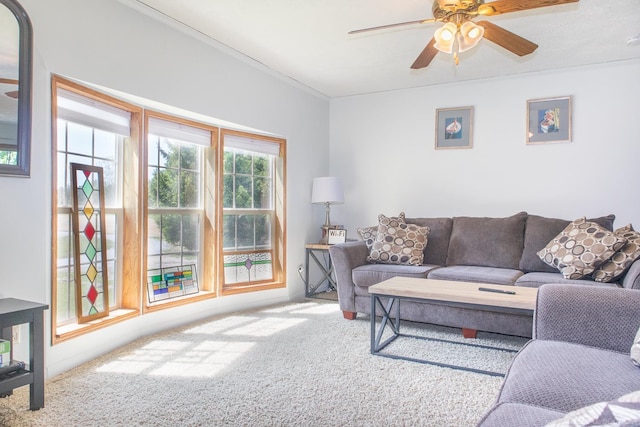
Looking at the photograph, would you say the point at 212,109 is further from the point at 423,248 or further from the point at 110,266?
the point at 423,248

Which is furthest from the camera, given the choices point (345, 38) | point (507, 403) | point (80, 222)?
point (345, 38)

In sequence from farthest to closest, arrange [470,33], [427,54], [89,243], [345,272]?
[345,272]
[89,243]
[427,54]
[470,33]

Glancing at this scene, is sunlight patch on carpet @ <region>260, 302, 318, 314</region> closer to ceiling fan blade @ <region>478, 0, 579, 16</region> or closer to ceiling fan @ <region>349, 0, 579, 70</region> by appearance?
ceiling fan @ <region>349, 0, 579, 70</region>

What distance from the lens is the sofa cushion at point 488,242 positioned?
3.68 m

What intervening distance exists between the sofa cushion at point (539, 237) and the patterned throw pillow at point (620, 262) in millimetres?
481

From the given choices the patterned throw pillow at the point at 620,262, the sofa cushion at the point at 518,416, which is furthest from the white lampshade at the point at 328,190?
the sofa cushion at the point at 518,416

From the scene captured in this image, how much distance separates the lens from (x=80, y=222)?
9.18 feet

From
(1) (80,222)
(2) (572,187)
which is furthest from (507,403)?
(2) (572,187)

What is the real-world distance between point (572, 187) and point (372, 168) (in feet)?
6.75

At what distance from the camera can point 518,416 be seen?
1.10 metres

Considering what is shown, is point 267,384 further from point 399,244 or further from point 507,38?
point 507,38

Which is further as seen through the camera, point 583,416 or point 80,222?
point 80,222

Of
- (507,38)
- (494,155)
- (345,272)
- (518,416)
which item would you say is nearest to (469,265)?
(345,272)

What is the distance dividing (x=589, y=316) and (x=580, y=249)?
1.59 meters
